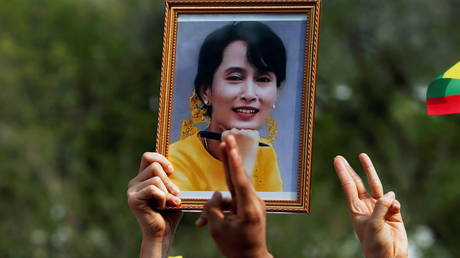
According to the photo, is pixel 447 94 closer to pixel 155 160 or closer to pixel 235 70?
pixel 235 70

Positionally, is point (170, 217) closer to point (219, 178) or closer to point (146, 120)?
point (219, 178)

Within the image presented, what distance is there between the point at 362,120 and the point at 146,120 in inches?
138

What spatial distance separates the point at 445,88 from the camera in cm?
627

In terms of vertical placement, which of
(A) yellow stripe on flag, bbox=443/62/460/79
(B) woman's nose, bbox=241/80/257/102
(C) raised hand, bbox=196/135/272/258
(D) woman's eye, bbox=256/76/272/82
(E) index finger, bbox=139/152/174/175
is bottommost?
(C) raised hand, bbox=196/135/272/258

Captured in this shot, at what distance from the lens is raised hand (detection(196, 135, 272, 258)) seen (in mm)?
4082

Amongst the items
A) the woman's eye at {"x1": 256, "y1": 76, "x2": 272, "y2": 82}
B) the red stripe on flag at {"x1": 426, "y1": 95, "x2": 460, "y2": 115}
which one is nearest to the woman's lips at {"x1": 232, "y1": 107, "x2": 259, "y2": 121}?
the woman's eye at {"x1": 256, "y1": 76, "x2": 272, "y2": 82}

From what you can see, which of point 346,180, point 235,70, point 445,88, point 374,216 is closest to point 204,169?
point 235,70

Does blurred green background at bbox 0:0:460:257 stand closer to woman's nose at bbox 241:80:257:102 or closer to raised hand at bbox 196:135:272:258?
woman's nose at bbox 241:80:257:102

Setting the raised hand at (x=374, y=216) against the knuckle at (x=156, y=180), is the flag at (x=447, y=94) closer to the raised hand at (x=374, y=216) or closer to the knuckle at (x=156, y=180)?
the raised hand at (x=374, y=216)

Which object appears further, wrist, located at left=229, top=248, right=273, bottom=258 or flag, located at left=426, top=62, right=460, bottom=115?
flag, located at left=426, top=62, right=460, bottom=115

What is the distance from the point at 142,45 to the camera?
21.7 m

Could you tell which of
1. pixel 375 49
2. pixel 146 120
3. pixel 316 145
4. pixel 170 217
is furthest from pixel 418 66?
pixel 170 217

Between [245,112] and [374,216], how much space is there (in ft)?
2.26

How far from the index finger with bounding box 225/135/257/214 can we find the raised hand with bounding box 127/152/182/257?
940 mm
